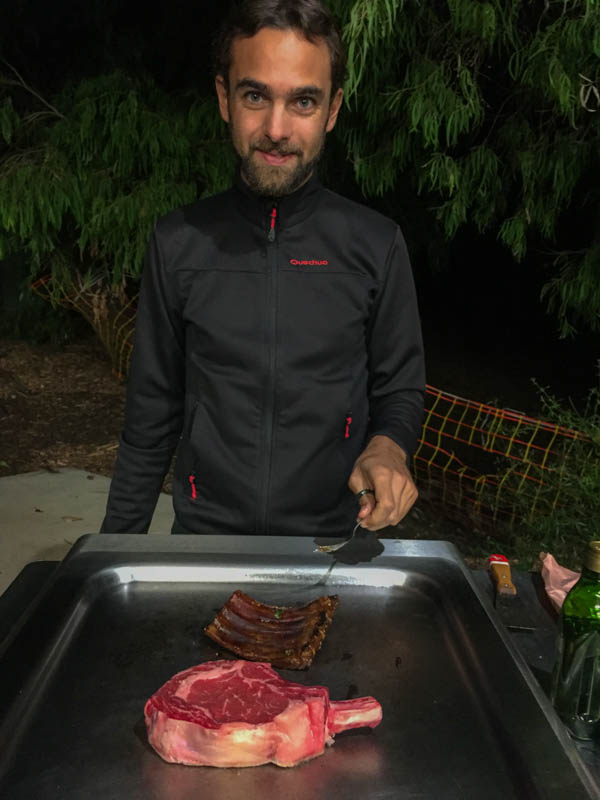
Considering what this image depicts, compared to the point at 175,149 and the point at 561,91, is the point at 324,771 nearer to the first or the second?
the point at 561,91

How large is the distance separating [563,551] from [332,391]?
254 cm

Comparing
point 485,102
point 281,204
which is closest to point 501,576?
point 281,204

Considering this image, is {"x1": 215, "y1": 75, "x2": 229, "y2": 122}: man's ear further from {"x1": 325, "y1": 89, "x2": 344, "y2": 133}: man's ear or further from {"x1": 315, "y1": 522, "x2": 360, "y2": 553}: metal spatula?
{"x1": 315, "y1": 522, "x2": 360, "y2": 553}: metal spatula

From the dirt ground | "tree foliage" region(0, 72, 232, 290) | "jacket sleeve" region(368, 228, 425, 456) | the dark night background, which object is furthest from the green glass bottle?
"tree foliage" region(0, 72, 232, 290)

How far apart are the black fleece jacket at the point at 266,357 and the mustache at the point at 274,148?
0.13 meters

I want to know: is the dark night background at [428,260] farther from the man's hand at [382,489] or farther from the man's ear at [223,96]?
the man's hand at [382,489]

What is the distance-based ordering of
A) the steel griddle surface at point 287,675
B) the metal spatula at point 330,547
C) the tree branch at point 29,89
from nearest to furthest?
the steel griddle surface at point 287,675, the metal spatula at point 330,547, the tree branch at point 29,89

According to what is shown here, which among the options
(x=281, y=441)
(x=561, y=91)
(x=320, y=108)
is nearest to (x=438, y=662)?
(x=281, y=441)

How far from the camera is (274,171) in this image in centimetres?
176

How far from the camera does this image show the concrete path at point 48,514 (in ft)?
15.0

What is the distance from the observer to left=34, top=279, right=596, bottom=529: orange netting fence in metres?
4.62

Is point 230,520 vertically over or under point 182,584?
under

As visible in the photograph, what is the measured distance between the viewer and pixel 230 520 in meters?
1.90

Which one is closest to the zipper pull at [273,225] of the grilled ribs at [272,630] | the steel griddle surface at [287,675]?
the steel griddle surface at [287,675]
